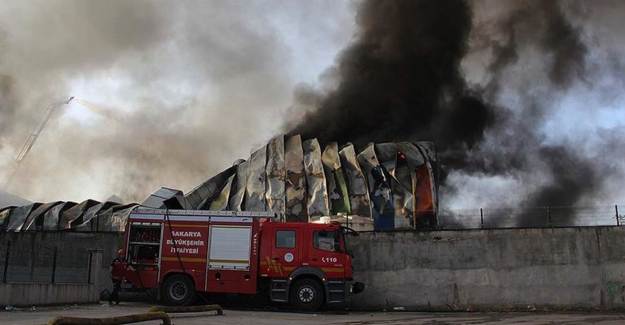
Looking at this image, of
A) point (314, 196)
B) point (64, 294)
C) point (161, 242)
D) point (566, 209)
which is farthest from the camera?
point (314, 196)

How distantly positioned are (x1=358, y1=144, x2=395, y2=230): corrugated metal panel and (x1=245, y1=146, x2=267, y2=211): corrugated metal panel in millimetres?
4941

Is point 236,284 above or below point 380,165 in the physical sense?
below

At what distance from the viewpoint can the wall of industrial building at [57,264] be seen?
47.1 ft

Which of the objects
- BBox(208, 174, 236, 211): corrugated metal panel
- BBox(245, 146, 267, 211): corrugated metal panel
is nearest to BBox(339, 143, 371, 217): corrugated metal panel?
BBox(245, 146, 267, 211): corrugated metal panel

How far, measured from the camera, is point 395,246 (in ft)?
57.9

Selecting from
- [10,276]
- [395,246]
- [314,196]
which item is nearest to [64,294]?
[10,276]

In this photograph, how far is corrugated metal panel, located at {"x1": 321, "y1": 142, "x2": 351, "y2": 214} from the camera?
25875mm

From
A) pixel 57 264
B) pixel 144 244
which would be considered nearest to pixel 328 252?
pixel 144 244

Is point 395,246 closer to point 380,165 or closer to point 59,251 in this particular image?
point 380,165

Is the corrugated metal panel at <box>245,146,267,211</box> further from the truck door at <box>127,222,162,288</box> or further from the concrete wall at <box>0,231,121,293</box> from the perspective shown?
the truck door at <box>127,222,162,288</box>

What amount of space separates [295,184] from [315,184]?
0.99 metres

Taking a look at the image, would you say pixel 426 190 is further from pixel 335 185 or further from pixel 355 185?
pixel 335 185

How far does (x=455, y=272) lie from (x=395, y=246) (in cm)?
207

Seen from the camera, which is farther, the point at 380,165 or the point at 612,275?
the point at 380,165
